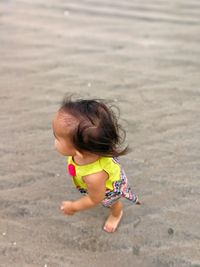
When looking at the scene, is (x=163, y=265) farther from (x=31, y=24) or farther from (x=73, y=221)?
(x=31, y=24)

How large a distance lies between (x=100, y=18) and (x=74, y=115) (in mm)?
3862

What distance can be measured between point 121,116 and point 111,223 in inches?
49.2

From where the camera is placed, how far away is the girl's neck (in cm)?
224

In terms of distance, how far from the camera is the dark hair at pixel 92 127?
206 centimetres

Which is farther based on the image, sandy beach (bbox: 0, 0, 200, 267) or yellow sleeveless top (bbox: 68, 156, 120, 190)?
sandy beach (bbox: 0, 0, 200, 267)

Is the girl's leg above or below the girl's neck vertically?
below

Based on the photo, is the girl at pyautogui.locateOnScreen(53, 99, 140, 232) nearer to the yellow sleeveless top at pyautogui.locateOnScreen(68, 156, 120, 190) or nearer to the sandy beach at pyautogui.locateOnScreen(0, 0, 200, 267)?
the yellow sleeveless top at pyautogui.locateOnScreen(68, 156, 120, 190)

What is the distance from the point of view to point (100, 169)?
229cm

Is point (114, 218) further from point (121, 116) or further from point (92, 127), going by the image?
point (121, 116)

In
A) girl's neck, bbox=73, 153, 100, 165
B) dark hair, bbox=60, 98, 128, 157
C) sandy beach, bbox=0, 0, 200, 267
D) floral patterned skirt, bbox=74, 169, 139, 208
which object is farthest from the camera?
sandy beach, bbox=0, 0, 200, 267

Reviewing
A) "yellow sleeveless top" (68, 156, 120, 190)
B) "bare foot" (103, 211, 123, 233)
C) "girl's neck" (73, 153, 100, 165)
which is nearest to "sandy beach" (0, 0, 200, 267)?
"bare foot" (103, 211, 123, 233)

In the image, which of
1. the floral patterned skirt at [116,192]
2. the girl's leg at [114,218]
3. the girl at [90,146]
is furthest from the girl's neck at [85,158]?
the girl's leg at [114,218]

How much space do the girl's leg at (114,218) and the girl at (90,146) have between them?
220 millimetres

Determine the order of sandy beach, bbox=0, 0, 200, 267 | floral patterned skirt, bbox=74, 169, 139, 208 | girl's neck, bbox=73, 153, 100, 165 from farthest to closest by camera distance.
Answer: sandy beach, bbox=0, 0, 200, 267 → floral patterned skirt, bbox=74, 169, 139, 208 → girl's neck, bbox=73, 153, 100, 165
